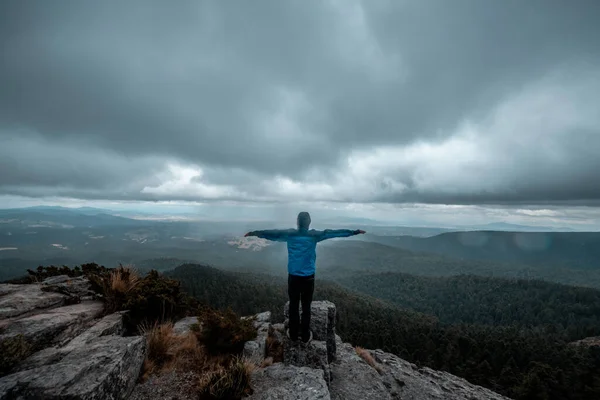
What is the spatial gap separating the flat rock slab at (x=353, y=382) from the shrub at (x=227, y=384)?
14.0 ft

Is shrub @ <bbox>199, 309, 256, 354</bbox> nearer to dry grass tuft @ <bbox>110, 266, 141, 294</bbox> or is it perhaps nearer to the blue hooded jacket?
the blue hooded jacket

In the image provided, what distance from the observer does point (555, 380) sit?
57688mm

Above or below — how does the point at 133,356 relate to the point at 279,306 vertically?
above

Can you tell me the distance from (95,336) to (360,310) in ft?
485

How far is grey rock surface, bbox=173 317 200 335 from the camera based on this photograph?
11.2m

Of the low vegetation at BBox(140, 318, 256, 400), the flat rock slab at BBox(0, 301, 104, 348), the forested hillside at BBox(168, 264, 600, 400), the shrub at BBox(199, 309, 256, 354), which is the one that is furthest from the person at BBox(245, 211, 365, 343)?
the forested hillside at BBox(168, 264, 600, 400)

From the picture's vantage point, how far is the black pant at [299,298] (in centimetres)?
912

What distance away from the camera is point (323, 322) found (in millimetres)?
10914

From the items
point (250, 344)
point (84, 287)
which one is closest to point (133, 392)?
point (250, 344)

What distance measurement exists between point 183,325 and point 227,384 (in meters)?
6.42

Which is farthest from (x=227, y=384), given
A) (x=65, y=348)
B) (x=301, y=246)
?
(x=65, y=348)

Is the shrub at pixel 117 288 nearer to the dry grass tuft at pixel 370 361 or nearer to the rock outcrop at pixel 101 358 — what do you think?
the rock outcrop at pixel 101 358

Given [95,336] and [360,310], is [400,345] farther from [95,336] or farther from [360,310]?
[95,336]

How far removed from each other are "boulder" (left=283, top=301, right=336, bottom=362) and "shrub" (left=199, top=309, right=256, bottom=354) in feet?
7.04
